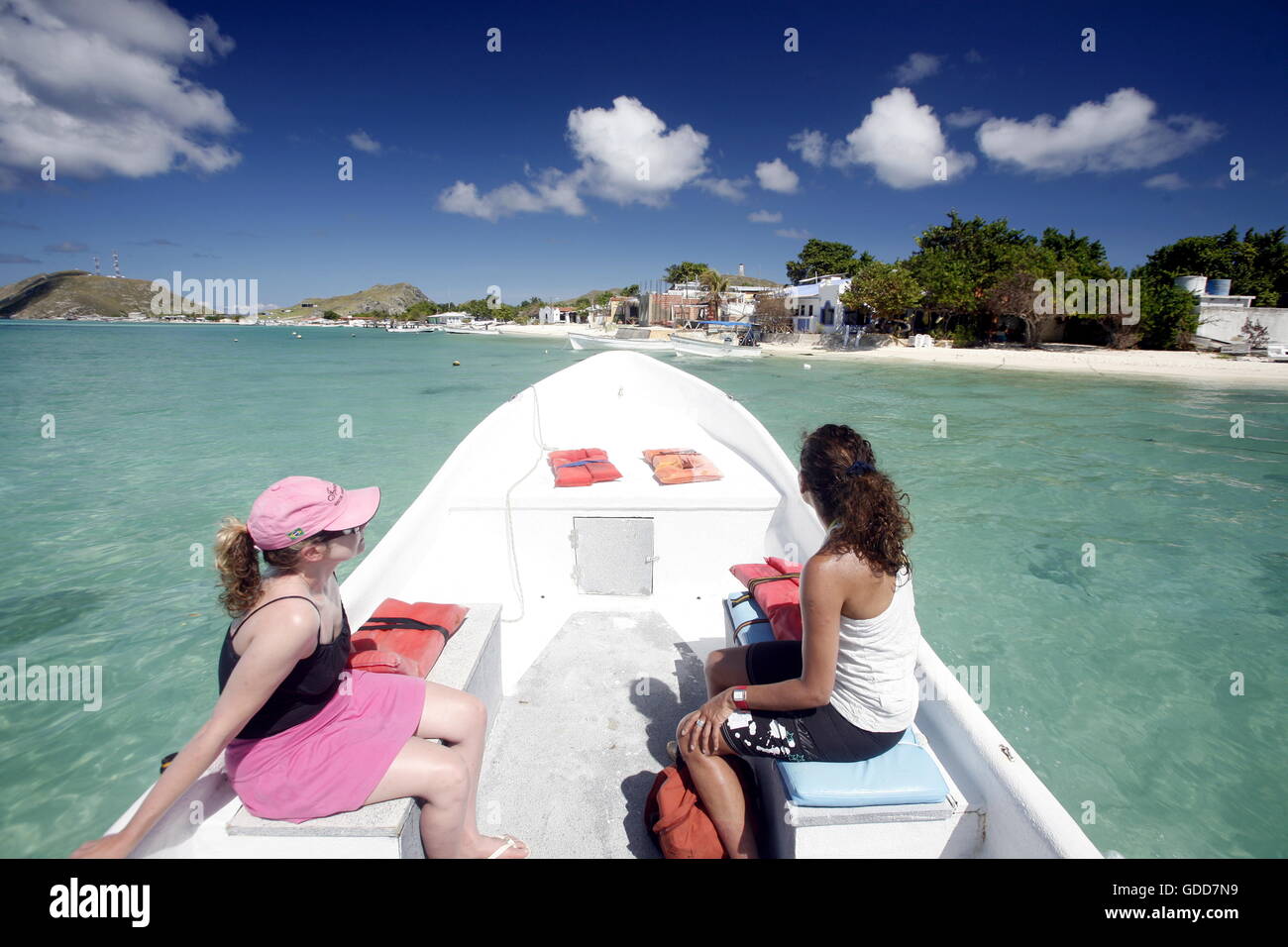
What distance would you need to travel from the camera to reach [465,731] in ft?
5.66

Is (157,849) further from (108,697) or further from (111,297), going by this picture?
(111,297)

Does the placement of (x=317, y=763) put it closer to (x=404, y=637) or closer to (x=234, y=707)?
(x=234, y=707)

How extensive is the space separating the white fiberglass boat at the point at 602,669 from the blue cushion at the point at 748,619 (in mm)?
467

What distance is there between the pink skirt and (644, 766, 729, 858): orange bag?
2.61ft

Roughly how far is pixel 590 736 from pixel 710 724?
3.17 feet

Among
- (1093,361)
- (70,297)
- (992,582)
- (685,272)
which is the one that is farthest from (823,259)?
(70,297)

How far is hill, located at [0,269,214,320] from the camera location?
127 meters

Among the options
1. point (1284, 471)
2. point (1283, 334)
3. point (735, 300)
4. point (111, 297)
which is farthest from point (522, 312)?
point (1284, 471)

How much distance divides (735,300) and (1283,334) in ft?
118

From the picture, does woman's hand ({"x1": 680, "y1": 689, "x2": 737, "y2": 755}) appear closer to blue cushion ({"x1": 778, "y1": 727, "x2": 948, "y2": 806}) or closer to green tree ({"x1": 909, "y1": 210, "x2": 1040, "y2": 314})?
blue cushion ({"x1": 778, "y1": 727, "x2": 948, "y2": 806})

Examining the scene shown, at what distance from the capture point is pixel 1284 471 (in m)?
9.60

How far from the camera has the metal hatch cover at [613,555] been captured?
3.47m

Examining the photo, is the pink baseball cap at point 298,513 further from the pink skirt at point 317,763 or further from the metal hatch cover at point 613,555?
the metal hatch cover at point 613,555

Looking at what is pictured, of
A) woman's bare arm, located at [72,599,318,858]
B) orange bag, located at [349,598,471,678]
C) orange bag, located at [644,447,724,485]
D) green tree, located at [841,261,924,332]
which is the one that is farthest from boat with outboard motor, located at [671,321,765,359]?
woman's bare arm, located at [72,599,318,858]
